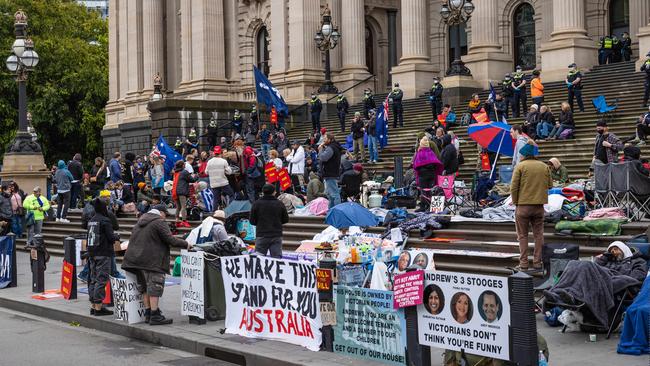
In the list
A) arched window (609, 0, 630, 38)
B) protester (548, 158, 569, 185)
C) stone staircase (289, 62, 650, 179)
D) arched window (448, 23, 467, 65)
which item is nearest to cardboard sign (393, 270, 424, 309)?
protester (548, 158, 569, 185)

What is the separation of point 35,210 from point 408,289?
1828 cm

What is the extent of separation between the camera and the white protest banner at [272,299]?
1170cm

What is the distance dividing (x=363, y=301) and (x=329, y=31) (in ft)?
89.8

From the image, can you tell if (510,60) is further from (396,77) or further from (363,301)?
(363,301)

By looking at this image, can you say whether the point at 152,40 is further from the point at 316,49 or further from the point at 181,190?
the point at 181,190

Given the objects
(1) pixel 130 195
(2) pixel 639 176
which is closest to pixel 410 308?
(2) pixel 639 176

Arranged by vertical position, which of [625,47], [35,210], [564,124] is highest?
[625,47]

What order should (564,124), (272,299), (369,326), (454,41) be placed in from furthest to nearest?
(454,41), (564,124), (272,299), (369,326)

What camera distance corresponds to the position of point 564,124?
25031mm

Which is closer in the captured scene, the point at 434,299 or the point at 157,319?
the point at 434,299

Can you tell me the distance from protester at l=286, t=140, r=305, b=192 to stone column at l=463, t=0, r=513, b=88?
11.6 meters

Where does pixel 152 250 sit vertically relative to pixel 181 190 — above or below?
below

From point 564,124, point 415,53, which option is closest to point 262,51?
point 415,53

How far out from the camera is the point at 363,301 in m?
10.8
